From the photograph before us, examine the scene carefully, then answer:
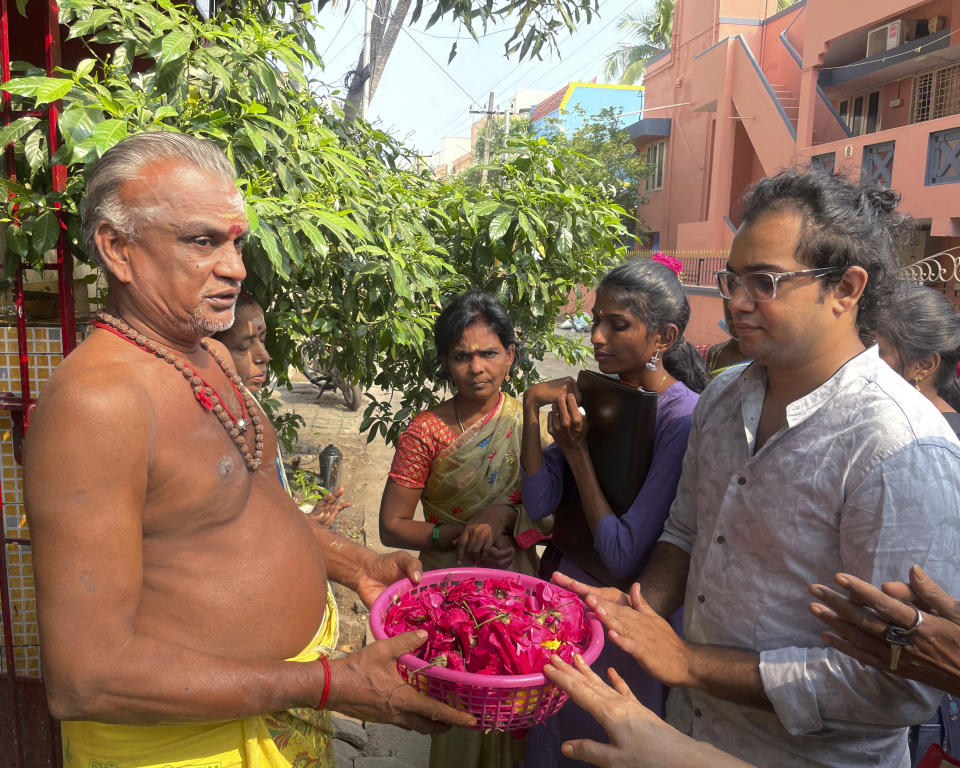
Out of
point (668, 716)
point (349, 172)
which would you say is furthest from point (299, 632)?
point (349, 172)

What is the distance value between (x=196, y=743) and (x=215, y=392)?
2.67 feet

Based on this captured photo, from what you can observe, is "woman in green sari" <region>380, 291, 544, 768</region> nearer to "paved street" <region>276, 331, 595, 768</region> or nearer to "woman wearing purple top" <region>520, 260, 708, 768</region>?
"woman wearing purple top" <region>520, 260, 708, 768</region>

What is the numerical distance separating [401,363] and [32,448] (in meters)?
3.12

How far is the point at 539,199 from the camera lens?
13.1ft

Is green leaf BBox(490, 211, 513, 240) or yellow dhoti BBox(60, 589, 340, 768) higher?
green leaf BBox(490, 211, 513, 240)

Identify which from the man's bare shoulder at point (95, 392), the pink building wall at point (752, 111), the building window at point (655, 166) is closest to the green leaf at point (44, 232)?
the man's bare shoulder at point (95, 392)

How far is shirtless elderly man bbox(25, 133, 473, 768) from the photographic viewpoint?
144cm

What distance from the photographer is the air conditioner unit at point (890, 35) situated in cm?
1378

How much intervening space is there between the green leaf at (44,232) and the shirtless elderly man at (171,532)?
0.65 m

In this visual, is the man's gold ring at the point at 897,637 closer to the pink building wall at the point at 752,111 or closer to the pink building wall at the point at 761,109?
the pink building wall at the point at 761,109

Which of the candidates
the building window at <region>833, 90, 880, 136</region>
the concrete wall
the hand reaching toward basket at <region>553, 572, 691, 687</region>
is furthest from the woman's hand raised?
the building window at <region>833, 90, 880, 136</region>

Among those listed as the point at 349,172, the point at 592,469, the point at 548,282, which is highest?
the point at 349,172

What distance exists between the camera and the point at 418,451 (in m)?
3.09

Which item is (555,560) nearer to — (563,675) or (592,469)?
(592,469)
